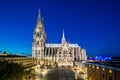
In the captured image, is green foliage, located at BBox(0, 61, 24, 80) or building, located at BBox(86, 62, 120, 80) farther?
building, located at BBox(86, 62, 120, 80)

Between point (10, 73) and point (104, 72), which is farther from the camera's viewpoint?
point (104, 72)

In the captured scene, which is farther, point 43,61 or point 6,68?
point 43,61

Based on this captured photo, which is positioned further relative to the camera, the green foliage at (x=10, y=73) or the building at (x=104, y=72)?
the building at (x=104, y=72)

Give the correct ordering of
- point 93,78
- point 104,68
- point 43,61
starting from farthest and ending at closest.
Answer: point 43,61, point 93,78, point 104,68

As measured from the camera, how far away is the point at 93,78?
2653 inches

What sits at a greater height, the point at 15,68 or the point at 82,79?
the point at 15,68

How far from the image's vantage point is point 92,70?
2736 inches

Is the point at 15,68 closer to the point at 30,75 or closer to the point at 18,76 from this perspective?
the point at 18,76

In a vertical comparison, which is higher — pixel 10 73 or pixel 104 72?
pixel 10 73

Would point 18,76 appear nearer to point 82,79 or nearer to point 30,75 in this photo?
point 30,75

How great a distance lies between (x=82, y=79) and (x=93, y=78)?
13706mm

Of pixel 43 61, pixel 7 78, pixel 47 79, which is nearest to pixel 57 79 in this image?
pixel 47 79

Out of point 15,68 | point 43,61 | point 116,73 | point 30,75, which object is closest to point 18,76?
point 15,68

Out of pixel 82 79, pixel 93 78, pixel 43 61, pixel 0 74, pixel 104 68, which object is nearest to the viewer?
pixel 0 74
